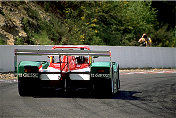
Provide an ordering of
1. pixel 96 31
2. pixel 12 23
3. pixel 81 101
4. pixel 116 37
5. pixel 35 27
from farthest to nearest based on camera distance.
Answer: pixel 116 37
pixel 96 31
pixel 35 27
pixel 12 23
pixel 81 101

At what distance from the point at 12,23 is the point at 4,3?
2319mm

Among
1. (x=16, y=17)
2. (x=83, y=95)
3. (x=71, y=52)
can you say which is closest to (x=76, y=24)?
(x=16, y=17)

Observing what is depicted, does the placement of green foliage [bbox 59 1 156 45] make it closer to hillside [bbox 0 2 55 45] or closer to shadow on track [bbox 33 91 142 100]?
hillside [bbox 0 2 55 45]

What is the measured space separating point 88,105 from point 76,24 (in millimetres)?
23681

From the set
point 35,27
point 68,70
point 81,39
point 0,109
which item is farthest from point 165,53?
point 0,109

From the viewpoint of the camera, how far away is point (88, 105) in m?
9.57

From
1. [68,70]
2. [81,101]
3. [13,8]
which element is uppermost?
[13,8]

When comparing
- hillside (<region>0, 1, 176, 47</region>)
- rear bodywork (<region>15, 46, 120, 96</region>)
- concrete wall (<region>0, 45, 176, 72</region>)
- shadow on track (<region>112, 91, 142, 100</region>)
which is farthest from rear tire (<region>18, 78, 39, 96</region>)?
hillside (<region>0, 1, 176, 47</region>)

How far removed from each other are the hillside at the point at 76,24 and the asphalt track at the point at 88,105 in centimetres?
1516

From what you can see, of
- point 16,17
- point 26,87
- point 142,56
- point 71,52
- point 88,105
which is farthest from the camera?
point 16,17

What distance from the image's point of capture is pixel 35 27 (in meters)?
30.6

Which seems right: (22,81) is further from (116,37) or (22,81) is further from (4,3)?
(116,37)

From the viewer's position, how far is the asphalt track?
8.17m

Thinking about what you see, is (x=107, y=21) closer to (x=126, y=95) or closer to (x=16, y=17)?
(x=16, y=17)
